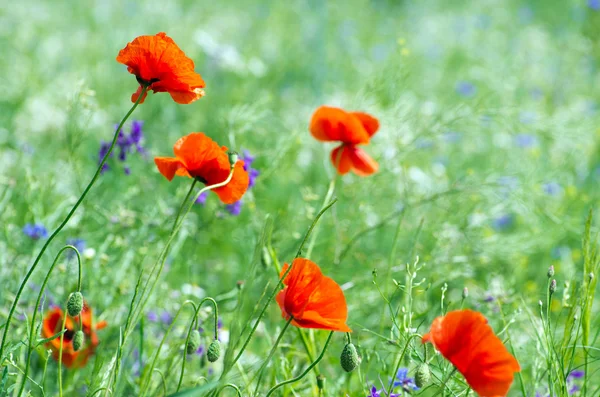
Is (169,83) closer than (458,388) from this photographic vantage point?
Yes

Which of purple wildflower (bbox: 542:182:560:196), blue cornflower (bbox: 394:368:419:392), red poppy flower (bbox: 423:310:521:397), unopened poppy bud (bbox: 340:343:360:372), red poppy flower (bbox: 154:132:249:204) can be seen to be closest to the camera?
red poppy flower (bbox: 423:310:521:397)

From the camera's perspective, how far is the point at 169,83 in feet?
3.41

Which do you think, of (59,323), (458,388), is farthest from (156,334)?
(458,388)

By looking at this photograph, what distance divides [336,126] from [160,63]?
1.35 ft

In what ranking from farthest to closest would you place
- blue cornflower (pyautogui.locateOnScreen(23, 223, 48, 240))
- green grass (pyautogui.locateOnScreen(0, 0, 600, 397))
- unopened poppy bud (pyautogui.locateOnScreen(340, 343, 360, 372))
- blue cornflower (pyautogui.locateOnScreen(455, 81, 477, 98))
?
1. blue cornflower (pyautogui.locateOnScreen(455, 81, 477, 98))
2. blue cornflower (pyautogui.locateOnScreen(23, 223, 48, 240))
3. green grass (pyautogui.locateOnScreen(0, 0, 600, 397))
4. unopened poppy bud (pyautogui.locateOnScreen(340, 343, 360, 372))

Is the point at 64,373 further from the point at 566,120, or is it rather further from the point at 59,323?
the point at 566,120

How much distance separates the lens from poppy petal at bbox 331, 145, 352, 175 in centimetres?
139

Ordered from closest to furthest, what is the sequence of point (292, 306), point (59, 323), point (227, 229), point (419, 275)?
1. point (292, 306)
2. point (59, 323)
3. point (419, 275)
4. point (227, 229)

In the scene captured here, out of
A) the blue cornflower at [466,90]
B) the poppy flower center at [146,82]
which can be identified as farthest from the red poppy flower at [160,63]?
the blue cornflower at [466,90]

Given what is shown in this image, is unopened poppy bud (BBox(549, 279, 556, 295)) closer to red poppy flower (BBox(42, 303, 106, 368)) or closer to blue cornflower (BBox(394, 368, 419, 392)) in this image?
blue cornflower (BBox(394, 368, 419, 392))

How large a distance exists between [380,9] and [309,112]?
9.22ft

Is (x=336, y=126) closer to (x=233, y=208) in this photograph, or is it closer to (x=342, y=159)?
(x=342, y=159)

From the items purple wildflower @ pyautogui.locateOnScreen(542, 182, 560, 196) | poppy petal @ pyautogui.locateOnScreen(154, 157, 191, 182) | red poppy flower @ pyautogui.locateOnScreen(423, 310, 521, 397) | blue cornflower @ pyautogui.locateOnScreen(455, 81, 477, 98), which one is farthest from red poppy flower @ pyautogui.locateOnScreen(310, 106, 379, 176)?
blue cornflower @ pyautogui.locateOnScreen(455, 81, 477, 98)

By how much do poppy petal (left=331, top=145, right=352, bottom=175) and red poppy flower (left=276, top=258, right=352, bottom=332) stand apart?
49cm
